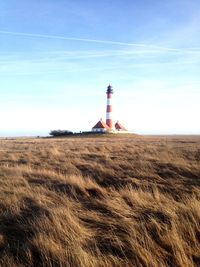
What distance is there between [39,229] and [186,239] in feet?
7.19

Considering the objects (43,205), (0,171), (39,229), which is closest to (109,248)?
(39,229)

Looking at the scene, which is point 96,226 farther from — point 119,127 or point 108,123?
point 119,127

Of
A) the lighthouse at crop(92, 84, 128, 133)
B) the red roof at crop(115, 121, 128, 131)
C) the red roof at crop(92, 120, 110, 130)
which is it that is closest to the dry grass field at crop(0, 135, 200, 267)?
the lighthouse at crop(92, 84, 128, 133)

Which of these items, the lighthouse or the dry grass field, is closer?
Result: the dry grass field

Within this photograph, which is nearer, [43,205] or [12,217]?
[12,217]

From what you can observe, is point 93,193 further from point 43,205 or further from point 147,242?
point 147,242

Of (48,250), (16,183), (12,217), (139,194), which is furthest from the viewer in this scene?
(16,183)

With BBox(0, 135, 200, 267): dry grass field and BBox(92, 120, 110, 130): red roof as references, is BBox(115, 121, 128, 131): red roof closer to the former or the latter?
BBox(92, 120, 110, 130): red roof

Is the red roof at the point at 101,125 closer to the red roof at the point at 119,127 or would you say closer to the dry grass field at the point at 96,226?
the red roof at the point at 119,127

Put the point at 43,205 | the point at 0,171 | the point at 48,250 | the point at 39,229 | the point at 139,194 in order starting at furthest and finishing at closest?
the point at 0,171 < the point at 139,194 < the point at 43,205 < the point at 39,229 < the point at 48,250

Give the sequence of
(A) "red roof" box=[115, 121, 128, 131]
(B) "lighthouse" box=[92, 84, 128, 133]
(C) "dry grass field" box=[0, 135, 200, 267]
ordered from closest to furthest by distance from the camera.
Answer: (C) "dry grass field" box=[0, 135, 200, 267], (B) "lighthouse" box=[92, 84, 128, 133], (A) "red roof" box=[115, 121, 128, 131]

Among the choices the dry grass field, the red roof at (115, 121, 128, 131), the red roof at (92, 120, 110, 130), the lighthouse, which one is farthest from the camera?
the red roof at (115, 121, 128, 131)

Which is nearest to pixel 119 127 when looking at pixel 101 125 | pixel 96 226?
pixel 101 125

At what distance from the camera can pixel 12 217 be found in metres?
6.38
